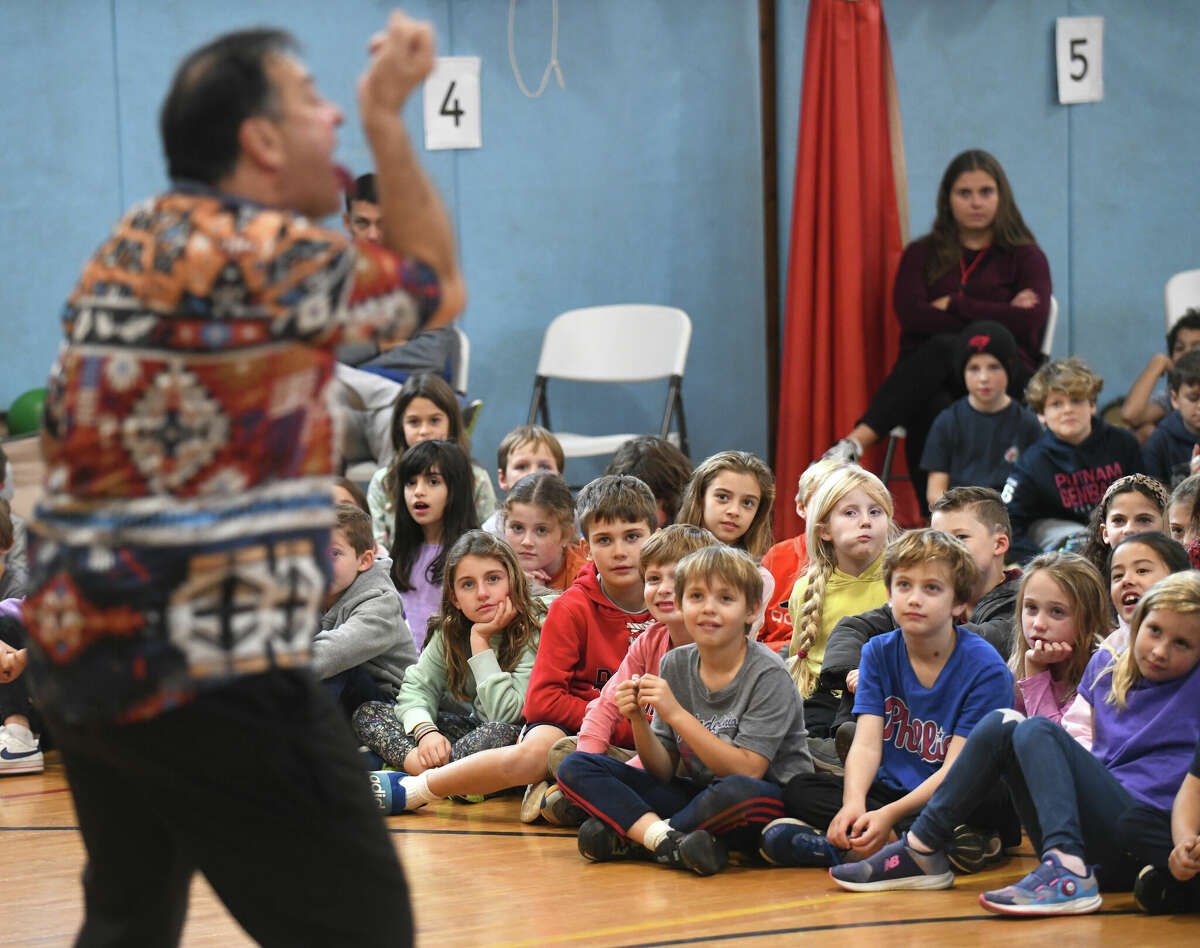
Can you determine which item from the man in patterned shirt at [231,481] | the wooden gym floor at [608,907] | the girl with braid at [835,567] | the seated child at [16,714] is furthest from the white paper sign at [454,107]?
the man in patterned shirt at [231,481]

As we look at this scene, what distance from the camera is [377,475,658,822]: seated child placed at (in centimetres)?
342

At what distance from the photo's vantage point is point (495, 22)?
650cm

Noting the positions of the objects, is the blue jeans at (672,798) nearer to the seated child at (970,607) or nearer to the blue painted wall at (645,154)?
the seated child at (970,607)

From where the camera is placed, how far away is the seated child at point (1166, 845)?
2.42 m

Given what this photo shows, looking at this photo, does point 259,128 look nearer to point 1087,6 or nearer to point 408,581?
point 408,581

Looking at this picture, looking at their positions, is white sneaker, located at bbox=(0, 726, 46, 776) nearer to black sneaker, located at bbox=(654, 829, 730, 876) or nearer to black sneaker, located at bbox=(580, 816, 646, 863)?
black sneaker, located at bbox=(580, 816, 646, 863)

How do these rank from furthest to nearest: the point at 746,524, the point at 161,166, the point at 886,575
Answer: the point at 161,166, the point at 746,524, the point at 886,575

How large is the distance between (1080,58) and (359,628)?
14.3 ft

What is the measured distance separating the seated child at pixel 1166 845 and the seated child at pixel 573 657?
1.21 m

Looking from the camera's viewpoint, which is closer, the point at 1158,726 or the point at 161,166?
the point at 1158,726

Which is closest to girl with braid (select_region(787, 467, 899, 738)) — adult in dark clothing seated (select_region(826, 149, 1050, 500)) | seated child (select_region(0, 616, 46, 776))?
adult in dark clothing seated (select_region(826, 149, 1050, 500))

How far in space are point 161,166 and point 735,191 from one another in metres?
2.52

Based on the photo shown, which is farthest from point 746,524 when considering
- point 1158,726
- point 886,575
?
point 1158,726

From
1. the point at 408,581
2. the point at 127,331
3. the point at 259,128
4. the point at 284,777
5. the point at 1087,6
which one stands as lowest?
the point at 408,581
